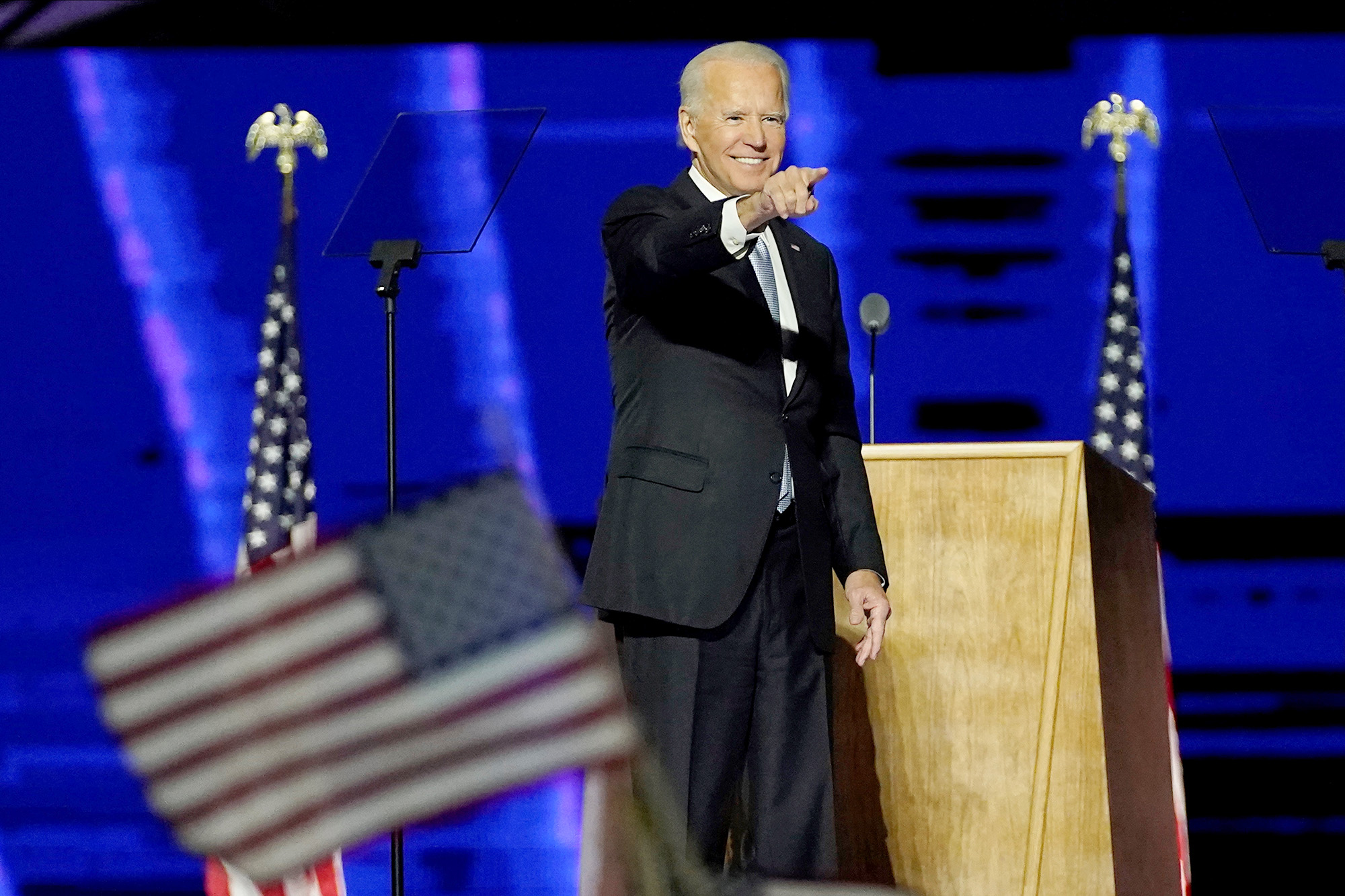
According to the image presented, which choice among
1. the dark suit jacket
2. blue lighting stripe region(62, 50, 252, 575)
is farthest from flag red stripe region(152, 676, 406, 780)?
blue lighting stripe region(62, 50, 252, 575)

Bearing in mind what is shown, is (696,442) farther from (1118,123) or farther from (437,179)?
(1118,123)

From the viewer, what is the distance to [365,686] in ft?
6.72

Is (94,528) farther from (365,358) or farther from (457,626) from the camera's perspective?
(457,626)

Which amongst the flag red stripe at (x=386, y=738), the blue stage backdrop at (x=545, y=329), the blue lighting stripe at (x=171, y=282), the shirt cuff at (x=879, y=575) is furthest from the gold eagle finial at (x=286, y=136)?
the shirt cuff at (x=879, y=575)

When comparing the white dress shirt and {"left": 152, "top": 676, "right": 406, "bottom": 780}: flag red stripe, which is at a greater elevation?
the white dress shirt

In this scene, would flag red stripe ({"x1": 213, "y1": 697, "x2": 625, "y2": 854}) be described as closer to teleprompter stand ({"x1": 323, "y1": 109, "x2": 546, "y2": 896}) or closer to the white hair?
teleprompter stand ({"x1": 323, "y1": 109, "x2": 546, "y2": 896})

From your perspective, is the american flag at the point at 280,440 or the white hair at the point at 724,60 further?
the american flag at the point at 280,440

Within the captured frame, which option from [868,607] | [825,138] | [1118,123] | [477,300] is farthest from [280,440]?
[1118,123]

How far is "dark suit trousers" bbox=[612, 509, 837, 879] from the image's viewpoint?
2.00 meters

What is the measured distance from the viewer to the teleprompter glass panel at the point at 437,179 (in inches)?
114

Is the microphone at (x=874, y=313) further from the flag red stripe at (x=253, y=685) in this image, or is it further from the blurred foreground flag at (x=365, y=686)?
the flag red stripe at (x=253, y=685)

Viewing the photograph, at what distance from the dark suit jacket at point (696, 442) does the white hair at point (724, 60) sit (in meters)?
0.11

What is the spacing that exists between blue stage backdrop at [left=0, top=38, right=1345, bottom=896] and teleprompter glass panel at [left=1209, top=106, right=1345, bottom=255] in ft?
2.02

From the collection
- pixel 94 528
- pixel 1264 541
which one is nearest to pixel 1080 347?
pixel 1264 541
